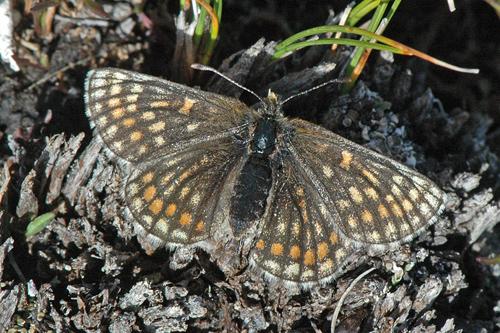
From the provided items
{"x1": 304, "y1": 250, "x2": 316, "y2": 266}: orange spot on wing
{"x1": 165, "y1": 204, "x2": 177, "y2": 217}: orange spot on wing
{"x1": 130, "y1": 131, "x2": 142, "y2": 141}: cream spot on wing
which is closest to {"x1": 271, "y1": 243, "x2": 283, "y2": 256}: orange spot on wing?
{"x1": 304, "y1": 250, "x2": 316, "y2": 266}: orange spot on wing

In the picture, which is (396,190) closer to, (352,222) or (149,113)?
(352,222)

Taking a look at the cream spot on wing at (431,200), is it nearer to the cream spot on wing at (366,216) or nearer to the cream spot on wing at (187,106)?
the cream spot on wing at (366,216)

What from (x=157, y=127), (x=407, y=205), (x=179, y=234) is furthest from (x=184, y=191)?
(x=407, y=205)

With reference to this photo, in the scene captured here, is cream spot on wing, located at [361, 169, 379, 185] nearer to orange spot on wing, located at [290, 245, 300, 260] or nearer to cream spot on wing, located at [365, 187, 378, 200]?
cream spot on wing, located at [365, 187, 378, 200]

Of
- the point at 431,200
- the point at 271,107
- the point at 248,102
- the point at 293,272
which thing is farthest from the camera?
the point at 248,102

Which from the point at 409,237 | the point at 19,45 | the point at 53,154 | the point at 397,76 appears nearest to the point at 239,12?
the point at 397,76

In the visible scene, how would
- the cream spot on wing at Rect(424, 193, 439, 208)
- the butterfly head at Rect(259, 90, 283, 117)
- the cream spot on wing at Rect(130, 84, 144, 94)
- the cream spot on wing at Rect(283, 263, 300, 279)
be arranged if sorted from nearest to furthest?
the cream spot on wing at Rect(424, 193, 439, 208)
the cream spot on wing at Rect(283, 263, 300, 279)
the cream spot on wing at Rect(130, 84, 144, 94)
the butterfly head at Rect(259, 90, 283, 117)
